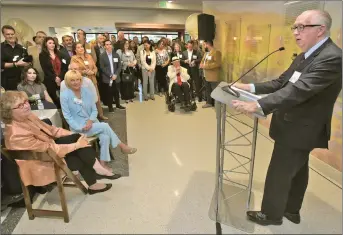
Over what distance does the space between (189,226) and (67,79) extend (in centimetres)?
170

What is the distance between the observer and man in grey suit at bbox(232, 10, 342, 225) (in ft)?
3.98

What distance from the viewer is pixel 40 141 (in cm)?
175

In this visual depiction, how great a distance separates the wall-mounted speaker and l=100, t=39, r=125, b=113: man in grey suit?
1726 millimetres

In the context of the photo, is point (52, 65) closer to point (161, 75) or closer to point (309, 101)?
point (161, 75)

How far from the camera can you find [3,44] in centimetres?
314

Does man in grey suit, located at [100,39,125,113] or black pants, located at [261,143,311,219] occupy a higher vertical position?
man in grey suit, located at [100,39,125,113]

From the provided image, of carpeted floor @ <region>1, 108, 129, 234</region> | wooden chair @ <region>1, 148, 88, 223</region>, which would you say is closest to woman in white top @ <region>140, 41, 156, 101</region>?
carpeted floor @ <region>1, 108, 129, 234</region>

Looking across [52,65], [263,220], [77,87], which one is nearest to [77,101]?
[77,87]

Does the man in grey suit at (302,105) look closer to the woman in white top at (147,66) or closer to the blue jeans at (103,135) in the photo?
the blue jeans at (103,135)

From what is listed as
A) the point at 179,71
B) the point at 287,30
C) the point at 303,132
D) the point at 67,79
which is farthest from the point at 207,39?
the point at 303,132

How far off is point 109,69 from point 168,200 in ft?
10.1

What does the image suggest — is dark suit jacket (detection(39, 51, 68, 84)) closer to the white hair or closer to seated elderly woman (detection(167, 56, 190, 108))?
seated elderly woman (detection(167, 56, 190, 108))

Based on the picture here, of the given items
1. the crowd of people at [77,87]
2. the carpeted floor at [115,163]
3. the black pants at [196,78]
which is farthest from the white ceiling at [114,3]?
the carpeted floor at [115,163]

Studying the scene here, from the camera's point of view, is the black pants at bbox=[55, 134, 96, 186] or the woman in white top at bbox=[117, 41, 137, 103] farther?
the woman in white top at bbox=[117, 41, 137, 103]
